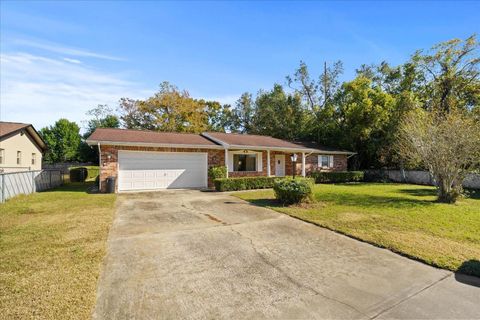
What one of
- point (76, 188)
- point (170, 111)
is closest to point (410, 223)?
point (76, 188)

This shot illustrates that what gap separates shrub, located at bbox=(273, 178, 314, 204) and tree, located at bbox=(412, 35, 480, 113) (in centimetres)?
1625

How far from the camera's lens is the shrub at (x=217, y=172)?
48.6ft

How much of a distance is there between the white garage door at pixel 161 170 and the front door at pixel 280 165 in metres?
6.38

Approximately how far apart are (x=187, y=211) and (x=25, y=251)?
178 inches

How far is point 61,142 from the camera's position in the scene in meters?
42.3

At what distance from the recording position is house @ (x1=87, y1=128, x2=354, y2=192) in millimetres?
13055

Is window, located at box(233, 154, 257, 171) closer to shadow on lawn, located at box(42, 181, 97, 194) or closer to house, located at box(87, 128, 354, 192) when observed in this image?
house, located at box(87, 128, 354, 192)

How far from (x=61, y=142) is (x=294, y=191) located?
Answer: 46289mm

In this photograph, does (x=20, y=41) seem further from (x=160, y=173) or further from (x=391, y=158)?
(x=391, y=158)

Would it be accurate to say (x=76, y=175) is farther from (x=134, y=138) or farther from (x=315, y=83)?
(x=315, y=83)

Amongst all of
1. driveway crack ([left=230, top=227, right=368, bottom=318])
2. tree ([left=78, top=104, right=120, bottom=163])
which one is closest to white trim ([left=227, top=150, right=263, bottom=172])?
driveway crack ([left=230, top=227, right=368, bottom=318])

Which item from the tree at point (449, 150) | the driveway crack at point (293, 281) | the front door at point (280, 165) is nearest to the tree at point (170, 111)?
the front door at point (280, 165)

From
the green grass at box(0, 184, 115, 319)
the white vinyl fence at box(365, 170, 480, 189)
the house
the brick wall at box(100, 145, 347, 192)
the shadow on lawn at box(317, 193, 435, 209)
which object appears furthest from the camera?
the white vinyl fence at box(365, 170, 480, 189)

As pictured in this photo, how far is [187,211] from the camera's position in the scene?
8.65 meters
